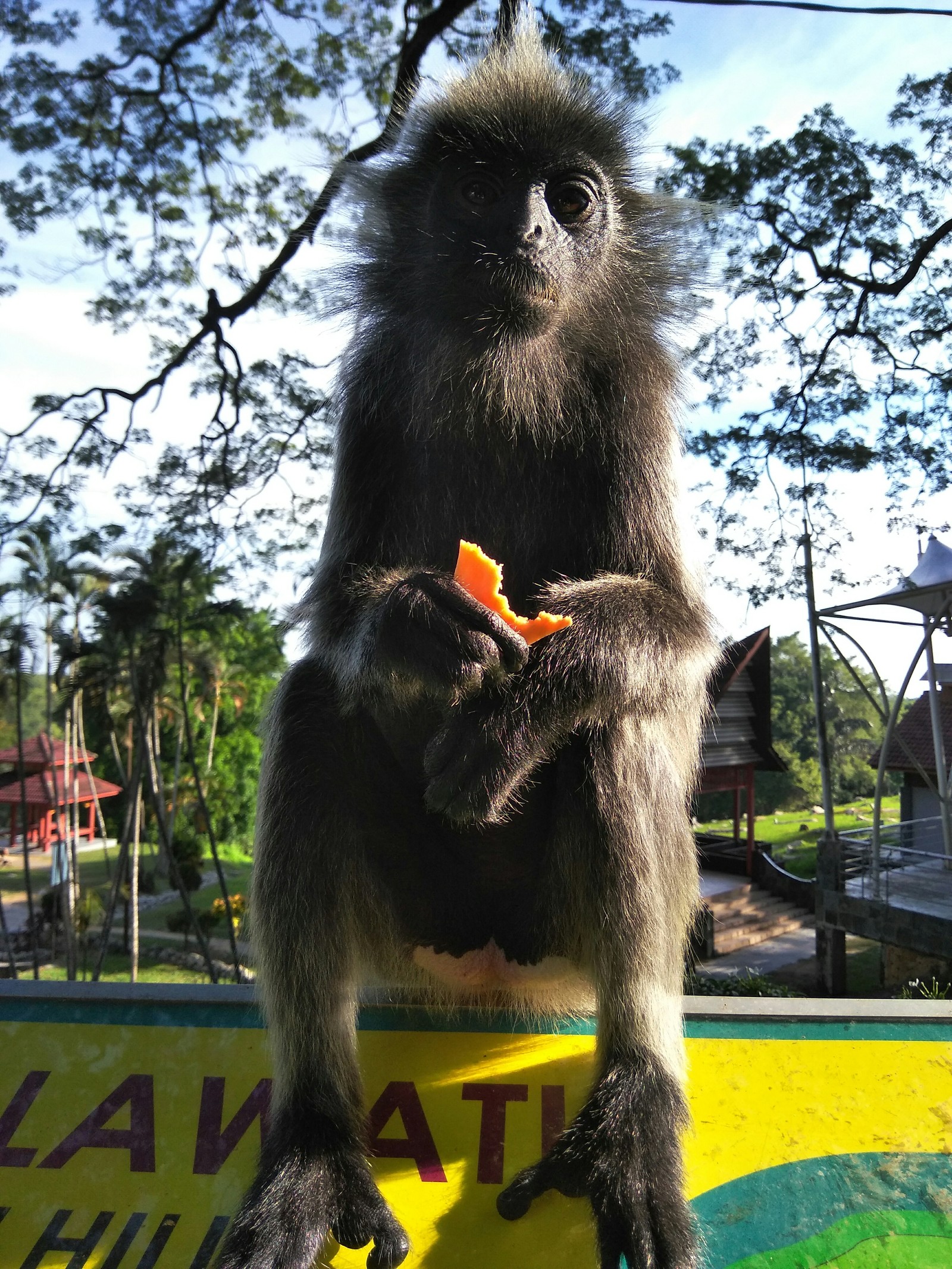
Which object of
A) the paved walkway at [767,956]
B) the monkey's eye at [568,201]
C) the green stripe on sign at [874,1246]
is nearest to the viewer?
the green stripe on sign at [874,1246]

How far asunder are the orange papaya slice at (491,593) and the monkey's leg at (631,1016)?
370 mm

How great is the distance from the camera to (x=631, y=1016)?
6.79 ft

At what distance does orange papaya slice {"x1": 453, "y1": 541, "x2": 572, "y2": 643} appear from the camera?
6.75 ft

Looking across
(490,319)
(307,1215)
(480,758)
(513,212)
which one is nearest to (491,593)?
(480,758)

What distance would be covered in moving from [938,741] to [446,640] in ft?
46.4

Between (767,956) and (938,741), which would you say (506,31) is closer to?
(938,741)

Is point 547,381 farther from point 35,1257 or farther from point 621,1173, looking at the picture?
point 35,1257

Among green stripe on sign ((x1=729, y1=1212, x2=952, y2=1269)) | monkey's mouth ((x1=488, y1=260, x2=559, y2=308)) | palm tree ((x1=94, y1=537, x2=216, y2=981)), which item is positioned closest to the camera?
green stripe on sign ((x1=729, y1=1212, x2=952, y2=1269))

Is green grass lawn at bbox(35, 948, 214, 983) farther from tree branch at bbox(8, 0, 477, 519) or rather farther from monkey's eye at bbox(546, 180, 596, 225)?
monkey's eye at bbox(546, 180, 596, 225)

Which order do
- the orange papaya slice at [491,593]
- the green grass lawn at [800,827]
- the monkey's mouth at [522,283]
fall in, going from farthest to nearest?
1. the green grass lawn at [800,827]
2. the monkey's mouth at [522,283]
3. the orange papaya slice at [491,593]

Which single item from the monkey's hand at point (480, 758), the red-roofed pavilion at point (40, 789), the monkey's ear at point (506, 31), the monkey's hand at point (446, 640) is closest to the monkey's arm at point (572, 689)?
the monkey's hand at point (480, 758)

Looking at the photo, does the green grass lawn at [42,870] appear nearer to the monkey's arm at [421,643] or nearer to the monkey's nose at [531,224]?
the monkey's arm at [421,643]

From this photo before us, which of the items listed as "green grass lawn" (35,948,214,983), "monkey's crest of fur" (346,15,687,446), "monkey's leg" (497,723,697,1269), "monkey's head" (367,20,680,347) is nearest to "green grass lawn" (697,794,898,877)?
"green grass lawn" (35,948,214,983)

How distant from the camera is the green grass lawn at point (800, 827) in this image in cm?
3042
